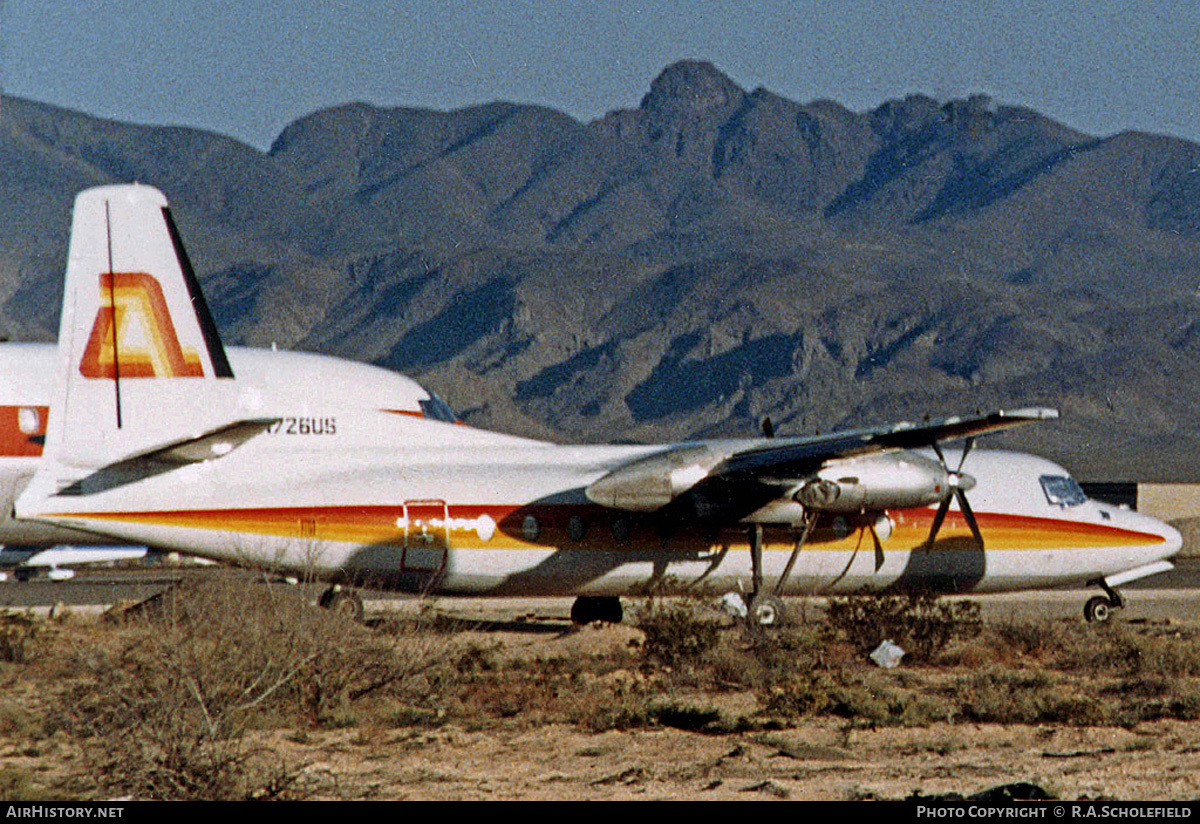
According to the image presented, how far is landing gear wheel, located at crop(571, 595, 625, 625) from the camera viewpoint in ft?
104

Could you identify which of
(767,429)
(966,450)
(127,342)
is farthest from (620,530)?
(127,342)

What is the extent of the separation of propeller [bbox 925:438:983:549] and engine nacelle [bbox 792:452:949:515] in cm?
24

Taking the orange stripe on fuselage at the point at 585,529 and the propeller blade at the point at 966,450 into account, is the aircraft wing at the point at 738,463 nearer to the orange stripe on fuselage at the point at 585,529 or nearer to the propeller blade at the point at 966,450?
the orange stripe on fuselage at the point at 585,529

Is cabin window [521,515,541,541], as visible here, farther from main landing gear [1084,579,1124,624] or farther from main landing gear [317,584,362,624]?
main landing gear [1084,579,1124,624]

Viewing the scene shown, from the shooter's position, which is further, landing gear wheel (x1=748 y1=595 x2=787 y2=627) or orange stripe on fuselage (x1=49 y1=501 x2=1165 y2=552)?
landing gear wheel (x1=748 y1=595 x2=787 y2=627)

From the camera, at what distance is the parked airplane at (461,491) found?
24.6m

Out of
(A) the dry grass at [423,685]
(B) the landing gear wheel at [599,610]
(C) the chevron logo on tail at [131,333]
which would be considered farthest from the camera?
(B) the landing gear wheel at [599,610]

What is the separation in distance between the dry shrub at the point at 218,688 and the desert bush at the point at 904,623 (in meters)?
8.75

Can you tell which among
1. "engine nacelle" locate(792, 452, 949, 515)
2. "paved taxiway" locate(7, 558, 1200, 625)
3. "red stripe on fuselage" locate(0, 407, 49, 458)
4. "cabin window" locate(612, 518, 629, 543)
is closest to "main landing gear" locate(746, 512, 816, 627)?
"engine nacelle" locate(792, 452, 949, 515)

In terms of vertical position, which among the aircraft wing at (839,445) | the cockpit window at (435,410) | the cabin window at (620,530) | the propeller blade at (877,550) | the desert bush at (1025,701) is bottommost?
the desert bush at (1025,701)

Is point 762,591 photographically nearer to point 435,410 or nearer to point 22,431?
point 435,410

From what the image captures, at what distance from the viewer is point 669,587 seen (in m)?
29.3

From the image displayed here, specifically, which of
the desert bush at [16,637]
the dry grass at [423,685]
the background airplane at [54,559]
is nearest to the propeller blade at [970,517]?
the dry grass at [423,685]

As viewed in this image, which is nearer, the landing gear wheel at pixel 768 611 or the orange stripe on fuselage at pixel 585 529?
the orange stripe on fuselage at pixel 585 529
